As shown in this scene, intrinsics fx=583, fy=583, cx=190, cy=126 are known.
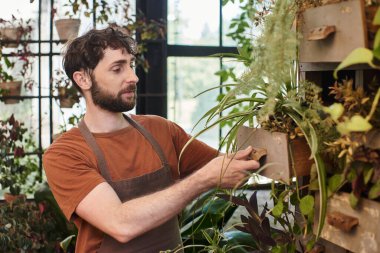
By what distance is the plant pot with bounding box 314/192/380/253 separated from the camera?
0.94 metres

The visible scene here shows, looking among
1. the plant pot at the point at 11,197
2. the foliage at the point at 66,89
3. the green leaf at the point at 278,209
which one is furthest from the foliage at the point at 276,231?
the foliage at the point at 66,89

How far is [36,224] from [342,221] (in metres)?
2.42

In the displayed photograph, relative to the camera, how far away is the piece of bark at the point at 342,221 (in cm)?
97

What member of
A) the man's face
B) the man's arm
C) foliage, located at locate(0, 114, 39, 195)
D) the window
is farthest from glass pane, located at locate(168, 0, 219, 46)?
the man's arm

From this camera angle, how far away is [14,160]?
333 centimetres

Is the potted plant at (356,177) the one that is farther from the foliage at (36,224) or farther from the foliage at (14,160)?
the foliage at (14,160)

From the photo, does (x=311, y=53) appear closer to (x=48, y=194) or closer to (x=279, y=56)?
→ (x=279, y=56)

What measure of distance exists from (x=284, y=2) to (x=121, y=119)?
4.01 feet

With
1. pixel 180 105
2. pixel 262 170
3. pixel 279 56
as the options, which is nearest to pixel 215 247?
pixel 262 170

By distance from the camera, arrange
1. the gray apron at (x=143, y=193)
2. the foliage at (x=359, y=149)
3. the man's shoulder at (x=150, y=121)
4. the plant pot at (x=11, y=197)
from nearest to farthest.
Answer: the foliage at (x=359, y=149) → the gray apron at (x=143, y=193) → the man's shoulder at (x=150, y=121) → the plant pot at (x=11, y=197)

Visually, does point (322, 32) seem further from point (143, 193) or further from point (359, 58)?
point (143, 193)

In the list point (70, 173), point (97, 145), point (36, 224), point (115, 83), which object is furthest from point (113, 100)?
point (36, 224)

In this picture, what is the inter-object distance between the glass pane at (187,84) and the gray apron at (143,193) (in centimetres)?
150

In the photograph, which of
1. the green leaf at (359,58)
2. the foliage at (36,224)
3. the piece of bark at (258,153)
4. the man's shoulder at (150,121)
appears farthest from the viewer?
the foliage at (36,224)
